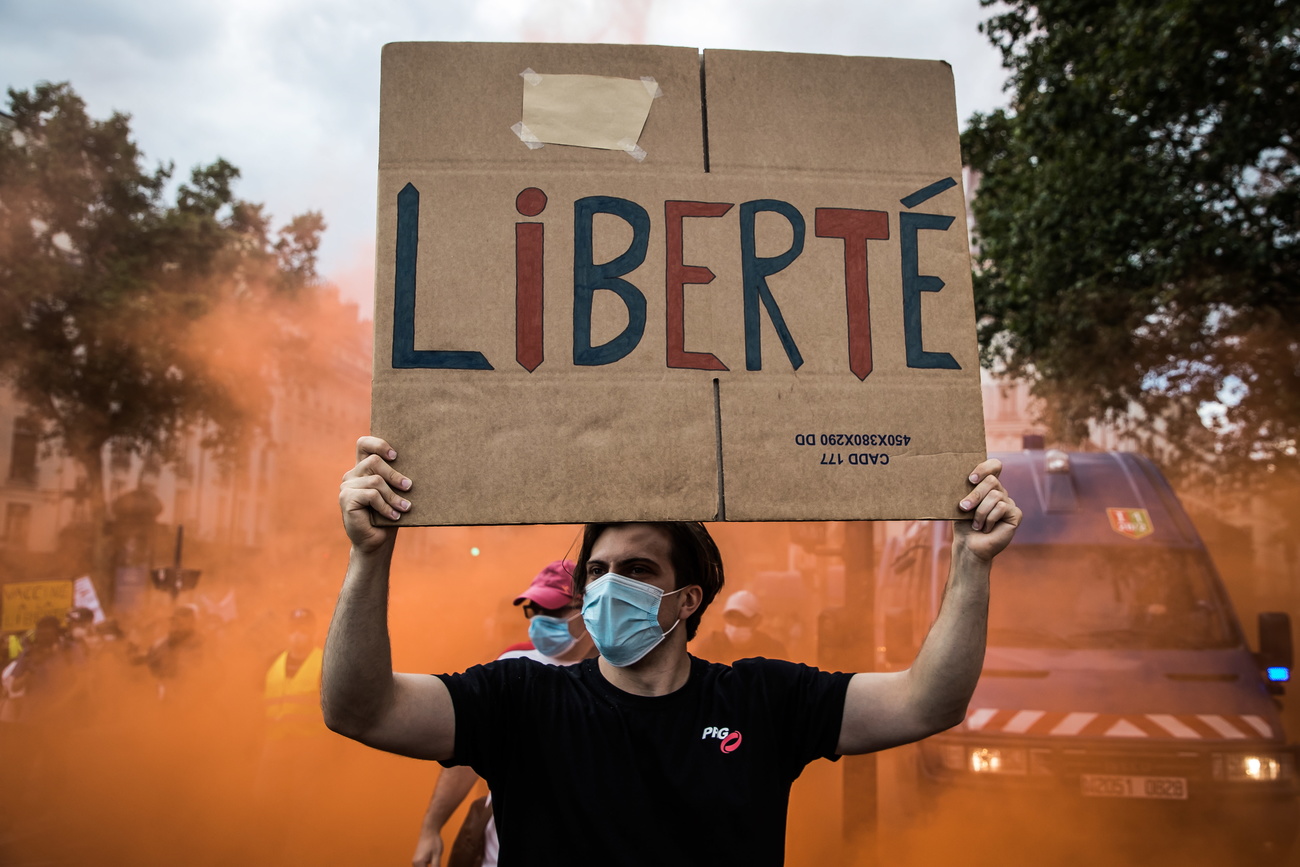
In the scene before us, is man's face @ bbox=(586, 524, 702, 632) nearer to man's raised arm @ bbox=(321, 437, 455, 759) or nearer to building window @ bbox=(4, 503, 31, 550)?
man's raised arm @ bbox=(321, 437, 455, 759)

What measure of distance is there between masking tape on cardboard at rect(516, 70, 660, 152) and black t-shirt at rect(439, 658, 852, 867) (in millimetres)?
1151

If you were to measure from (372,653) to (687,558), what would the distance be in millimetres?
823

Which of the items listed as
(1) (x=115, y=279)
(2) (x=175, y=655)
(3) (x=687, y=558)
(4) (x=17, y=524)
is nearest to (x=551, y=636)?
(3) (x=687, y=558)

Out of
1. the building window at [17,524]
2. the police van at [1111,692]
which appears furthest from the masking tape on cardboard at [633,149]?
the building window at [17,524]

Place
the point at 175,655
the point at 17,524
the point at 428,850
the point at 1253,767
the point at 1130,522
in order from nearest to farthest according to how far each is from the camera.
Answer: the point at 428,850
the point at 1253,767
the point at 1130,522
the point at 175,655
the point at 17,524

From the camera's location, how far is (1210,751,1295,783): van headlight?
201 inches

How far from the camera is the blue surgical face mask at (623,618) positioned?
2232 millimetres

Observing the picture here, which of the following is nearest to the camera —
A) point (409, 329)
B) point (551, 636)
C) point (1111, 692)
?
point (409, 329)

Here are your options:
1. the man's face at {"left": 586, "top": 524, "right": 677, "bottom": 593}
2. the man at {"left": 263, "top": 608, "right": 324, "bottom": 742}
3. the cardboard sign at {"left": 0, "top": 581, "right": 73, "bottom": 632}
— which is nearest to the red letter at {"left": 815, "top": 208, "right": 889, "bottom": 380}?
the man's face at {"left": 586, "top": 524, "right": 677, "bottom": 593}

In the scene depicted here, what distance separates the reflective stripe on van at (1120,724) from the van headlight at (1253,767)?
0.31ft

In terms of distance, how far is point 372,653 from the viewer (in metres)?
1.92

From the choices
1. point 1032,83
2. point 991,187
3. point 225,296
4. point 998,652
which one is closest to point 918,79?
point 998,652

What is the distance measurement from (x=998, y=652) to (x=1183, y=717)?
98cm

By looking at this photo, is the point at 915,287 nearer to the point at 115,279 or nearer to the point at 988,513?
the point at 988,513
